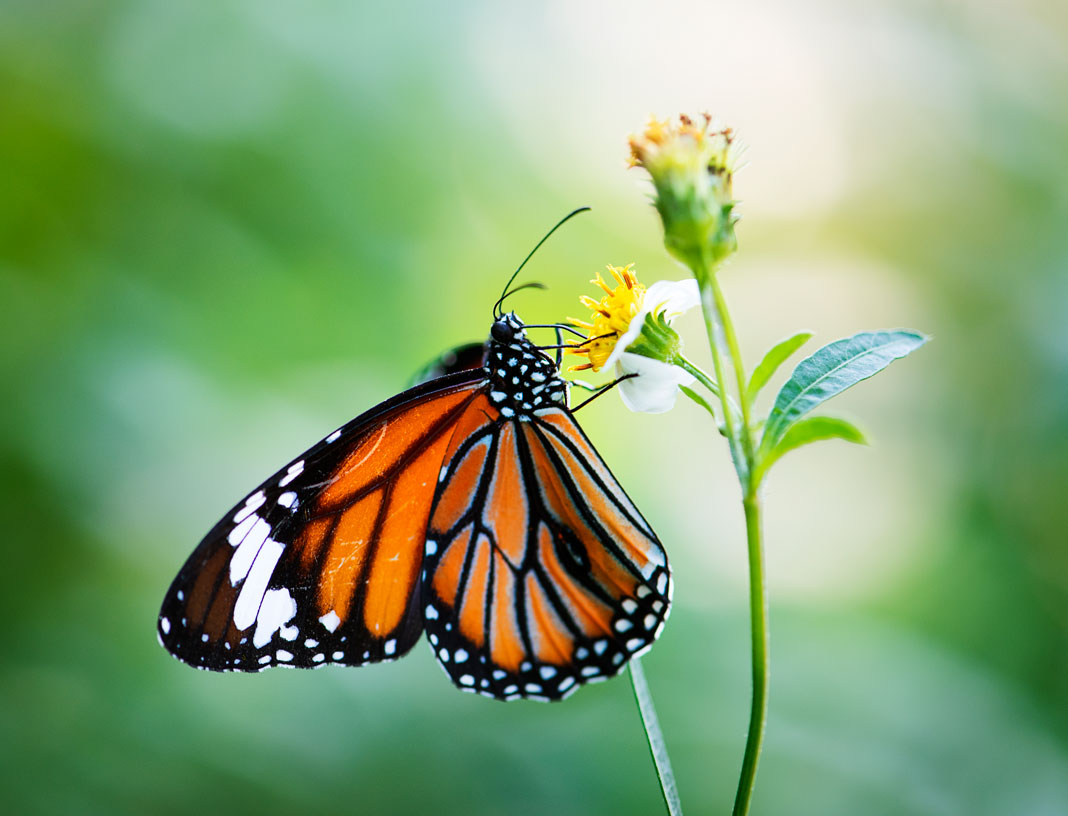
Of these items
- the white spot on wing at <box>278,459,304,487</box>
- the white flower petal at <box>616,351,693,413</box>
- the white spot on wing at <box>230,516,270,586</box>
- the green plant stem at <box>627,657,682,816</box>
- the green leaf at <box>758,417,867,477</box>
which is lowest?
the green plant stem at <box>627,657,682,816</box>

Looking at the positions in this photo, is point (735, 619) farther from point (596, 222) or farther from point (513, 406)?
point (596, 222)

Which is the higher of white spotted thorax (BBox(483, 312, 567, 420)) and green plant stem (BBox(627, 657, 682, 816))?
white spotted thorax (BBox(483, 312, 567, 420))

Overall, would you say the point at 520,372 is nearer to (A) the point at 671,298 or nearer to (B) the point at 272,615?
(A) the point at 671,298

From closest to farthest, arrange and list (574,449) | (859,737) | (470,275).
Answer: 1. (574,449)
2. (859,737)
3. (470,275)

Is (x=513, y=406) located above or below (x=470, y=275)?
below

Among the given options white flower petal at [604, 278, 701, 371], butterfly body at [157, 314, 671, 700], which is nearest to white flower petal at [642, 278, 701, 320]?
white flower petal at [604, 278, 701, 371]

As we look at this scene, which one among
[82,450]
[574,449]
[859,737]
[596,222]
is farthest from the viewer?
[596,222]

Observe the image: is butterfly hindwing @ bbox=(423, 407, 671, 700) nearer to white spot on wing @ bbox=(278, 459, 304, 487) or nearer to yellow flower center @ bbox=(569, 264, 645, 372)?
yellow flower center @ bbox=(569, 264, 645, 372)

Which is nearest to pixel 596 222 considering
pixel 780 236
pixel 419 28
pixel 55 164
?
pixel 780 236
